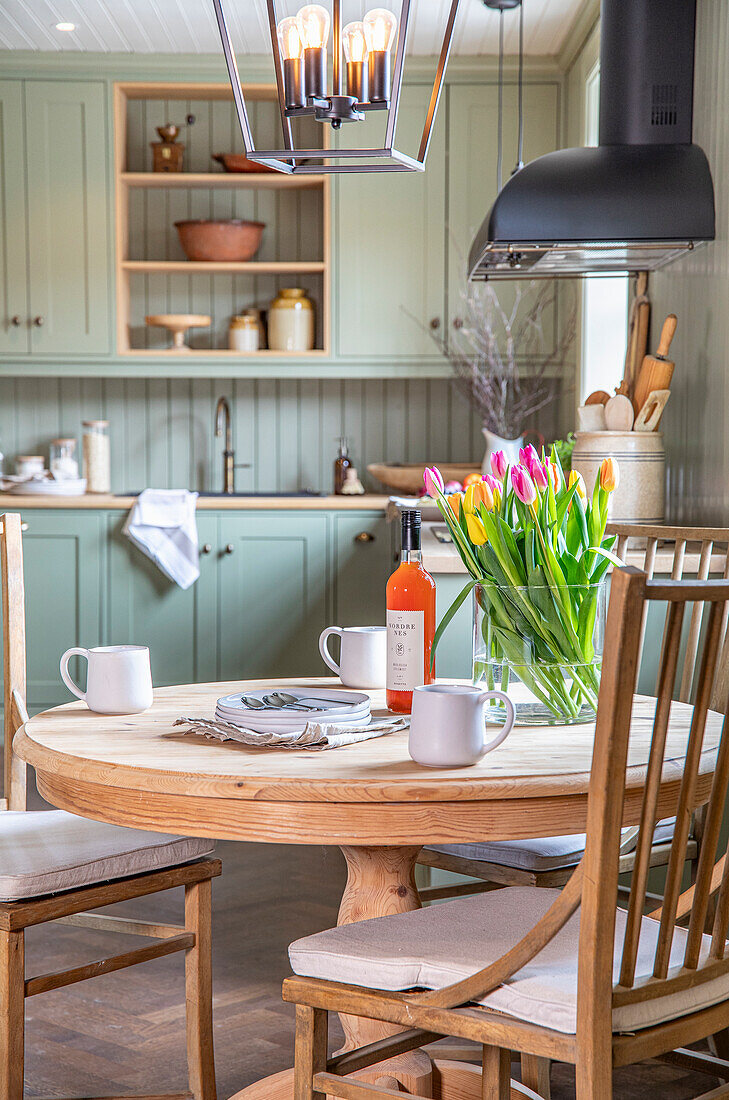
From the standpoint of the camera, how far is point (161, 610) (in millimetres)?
4484

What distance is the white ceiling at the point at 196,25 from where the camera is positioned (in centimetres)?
411

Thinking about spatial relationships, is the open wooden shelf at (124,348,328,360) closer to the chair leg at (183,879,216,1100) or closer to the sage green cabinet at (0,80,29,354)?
the sage green cabinet at (0,80,29,354)

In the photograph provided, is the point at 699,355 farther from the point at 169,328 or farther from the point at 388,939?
the point at 169,328

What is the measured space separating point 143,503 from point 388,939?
3271mm

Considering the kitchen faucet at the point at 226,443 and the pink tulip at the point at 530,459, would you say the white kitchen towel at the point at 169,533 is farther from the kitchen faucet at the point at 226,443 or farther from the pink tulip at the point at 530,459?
the pink tulip at the point at 530,459

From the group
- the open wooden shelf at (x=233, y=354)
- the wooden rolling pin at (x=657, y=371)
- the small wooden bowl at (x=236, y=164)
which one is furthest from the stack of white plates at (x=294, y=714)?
the small wooden bowl at (x=236, y=164)

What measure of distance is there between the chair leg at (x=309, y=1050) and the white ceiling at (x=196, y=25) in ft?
11.4

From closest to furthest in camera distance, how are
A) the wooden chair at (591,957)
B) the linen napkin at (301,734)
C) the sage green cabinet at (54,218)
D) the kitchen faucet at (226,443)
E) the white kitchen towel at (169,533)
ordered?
the wooden chair at (591,957) → the linen napkin at (301,734) → the white kitchen towel at (169,533) → the sage green cabinet at (54,218) → the kitchen faucet at (226,443)

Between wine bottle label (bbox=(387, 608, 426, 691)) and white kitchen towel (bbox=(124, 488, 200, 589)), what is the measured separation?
9.54ft

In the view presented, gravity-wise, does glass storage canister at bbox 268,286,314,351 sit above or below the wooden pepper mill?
below

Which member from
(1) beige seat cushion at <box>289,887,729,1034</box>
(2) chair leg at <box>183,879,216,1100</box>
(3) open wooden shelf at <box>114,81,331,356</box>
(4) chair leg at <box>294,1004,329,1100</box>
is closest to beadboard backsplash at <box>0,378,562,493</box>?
(3) open wooden shelf at <box>114,81,331,356</box>

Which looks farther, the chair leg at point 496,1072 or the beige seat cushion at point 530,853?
the beige seat cushion at point 530,853

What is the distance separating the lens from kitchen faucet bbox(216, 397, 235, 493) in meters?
4.95

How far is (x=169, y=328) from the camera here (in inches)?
192
